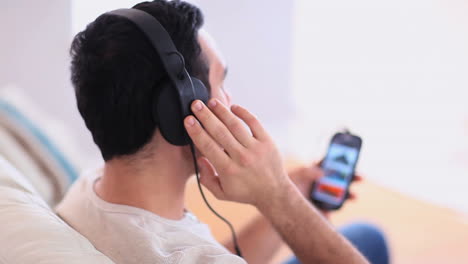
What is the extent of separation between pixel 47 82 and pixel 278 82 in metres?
1.41

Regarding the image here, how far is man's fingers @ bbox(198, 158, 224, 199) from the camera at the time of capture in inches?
35.1

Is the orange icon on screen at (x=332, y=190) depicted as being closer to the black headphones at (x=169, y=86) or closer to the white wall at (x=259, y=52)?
the black headphones at (x=169, y=86)

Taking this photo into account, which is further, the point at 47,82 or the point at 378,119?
the point at 378,119

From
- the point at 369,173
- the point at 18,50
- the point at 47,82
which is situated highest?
the point at 18,50

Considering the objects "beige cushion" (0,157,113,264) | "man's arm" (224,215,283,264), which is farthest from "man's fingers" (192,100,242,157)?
"man's arm" (224,215,283,264)

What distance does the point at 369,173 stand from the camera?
109 inches

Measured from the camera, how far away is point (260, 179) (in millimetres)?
812

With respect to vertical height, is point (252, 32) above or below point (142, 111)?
below

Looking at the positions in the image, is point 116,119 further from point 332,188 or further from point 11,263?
point 332,188

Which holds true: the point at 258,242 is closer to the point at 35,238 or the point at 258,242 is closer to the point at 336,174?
the point at 336,174

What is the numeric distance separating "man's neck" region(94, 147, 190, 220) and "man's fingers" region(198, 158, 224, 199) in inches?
2.3

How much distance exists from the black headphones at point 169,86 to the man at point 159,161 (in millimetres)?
17

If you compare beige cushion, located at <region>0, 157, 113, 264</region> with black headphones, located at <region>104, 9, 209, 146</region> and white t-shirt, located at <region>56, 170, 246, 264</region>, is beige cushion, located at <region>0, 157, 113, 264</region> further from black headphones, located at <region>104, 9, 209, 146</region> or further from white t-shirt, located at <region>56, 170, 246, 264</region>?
black headphones, located at <region>104, 9, 209, 146</region>

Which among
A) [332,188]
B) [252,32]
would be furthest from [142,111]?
[252,32]
